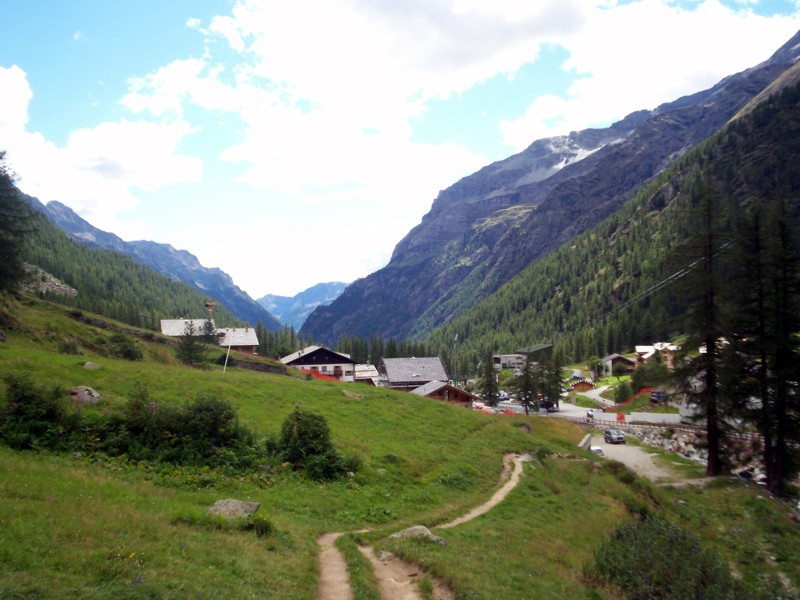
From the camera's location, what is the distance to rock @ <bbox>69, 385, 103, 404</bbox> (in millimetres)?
22250

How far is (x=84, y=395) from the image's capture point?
22.7 m

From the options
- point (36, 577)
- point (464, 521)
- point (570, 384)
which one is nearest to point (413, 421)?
point (464, 521)

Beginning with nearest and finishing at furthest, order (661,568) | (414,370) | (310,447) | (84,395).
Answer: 1. (661,568)
2. (84,395)
3. (310,447)
4. (414,370)

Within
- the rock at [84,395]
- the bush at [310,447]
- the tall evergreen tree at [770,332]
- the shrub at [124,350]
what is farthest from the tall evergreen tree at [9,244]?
the tall evergreen tree at [770,332]

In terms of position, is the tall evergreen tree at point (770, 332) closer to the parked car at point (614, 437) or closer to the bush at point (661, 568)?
the bush at point (661, 568)

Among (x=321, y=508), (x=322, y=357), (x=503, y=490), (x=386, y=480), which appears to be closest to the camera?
(x=321, y=508)

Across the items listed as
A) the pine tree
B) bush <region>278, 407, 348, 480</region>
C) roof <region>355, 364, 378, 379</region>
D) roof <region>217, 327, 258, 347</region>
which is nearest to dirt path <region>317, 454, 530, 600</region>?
bush <region>278, 407, 348, 480</region>

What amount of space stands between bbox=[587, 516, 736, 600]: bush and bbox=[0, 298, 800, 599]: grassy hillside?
38.4 inches

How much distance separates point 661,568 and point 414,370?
226 feet

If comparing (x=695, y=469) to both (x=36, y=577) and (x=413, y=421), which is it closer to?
(x=413, y=421)

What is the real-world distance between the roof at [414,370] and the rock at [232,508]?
2653 inches

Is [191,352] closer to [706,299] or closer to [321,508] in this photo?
[321,508]

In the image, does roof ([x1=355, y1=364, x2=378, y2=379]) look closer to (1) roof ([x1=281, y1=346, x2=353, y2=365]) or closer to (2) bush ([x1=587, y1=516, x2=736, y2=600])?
(1) roof ([x1=281, y1=346, x2=353, y2=365])

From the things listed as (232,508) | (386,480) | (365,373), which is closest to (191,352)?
(386,480)
